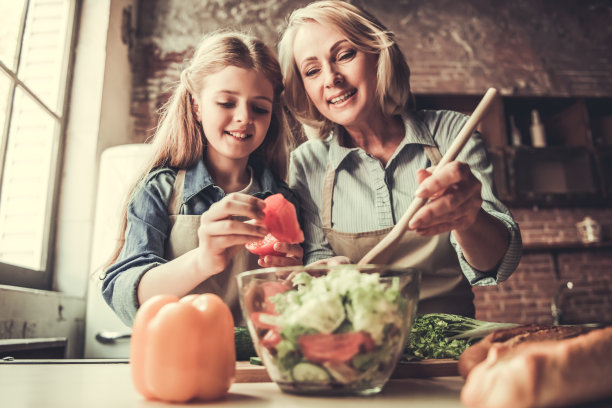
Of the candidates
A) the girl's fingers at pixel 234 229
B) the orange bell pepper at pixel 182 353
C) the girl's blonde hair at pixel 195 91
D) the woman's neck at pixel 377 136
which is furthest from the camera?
the woman's neck at pixel 377 136

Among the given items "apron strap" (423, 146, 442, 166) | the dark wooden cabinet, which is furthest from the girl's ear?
the dark wooden cabinet

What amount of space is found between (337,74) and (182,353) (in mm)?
1121

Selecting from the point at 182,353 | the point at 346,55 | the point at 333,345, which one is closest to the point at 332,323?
the point at 333,345

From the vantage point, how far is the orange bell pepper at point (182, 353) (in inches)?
21.4

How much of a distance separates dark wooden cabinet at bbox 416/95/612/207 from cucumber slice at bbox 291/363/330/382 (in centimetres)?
378

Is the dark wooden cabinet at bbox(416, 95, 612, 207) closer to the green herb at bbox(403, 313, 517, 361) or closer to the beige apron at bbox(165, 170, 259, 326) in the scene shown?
the beige apron at bbox(165, 170, 259, 326)

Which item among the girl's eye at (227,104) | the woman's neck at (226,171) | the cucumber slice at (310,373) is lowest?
the cucumber slice at (310,373)

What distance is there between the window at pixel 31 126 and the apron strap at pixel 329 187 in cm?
143

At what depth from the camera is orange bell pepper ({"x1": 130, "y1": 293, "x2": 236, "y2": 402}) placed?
544 millimetres

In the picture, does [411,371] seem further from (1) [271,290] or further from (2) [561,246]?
(2) [561,246]

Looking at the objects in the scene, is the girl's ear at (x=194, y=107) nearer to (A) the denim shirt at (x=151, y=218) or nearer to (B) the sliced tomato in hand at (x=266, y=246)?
(A) the denim shirt at (x=151, y=218)

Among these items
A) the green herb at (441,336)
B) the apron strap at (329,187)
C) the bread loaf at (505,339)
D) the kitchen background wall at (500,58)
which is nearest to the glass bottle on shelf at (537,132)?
the kitchen background wall at (500,58)

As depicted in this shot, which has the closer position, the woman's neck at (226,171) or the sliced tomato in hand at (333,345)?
the sliced tomato in hand at (333,345)

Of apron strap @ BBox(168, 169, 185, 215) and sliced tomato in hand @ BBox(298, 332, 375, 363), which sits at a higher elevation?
apron strap @ BBox(168, 169, 185, 215)
